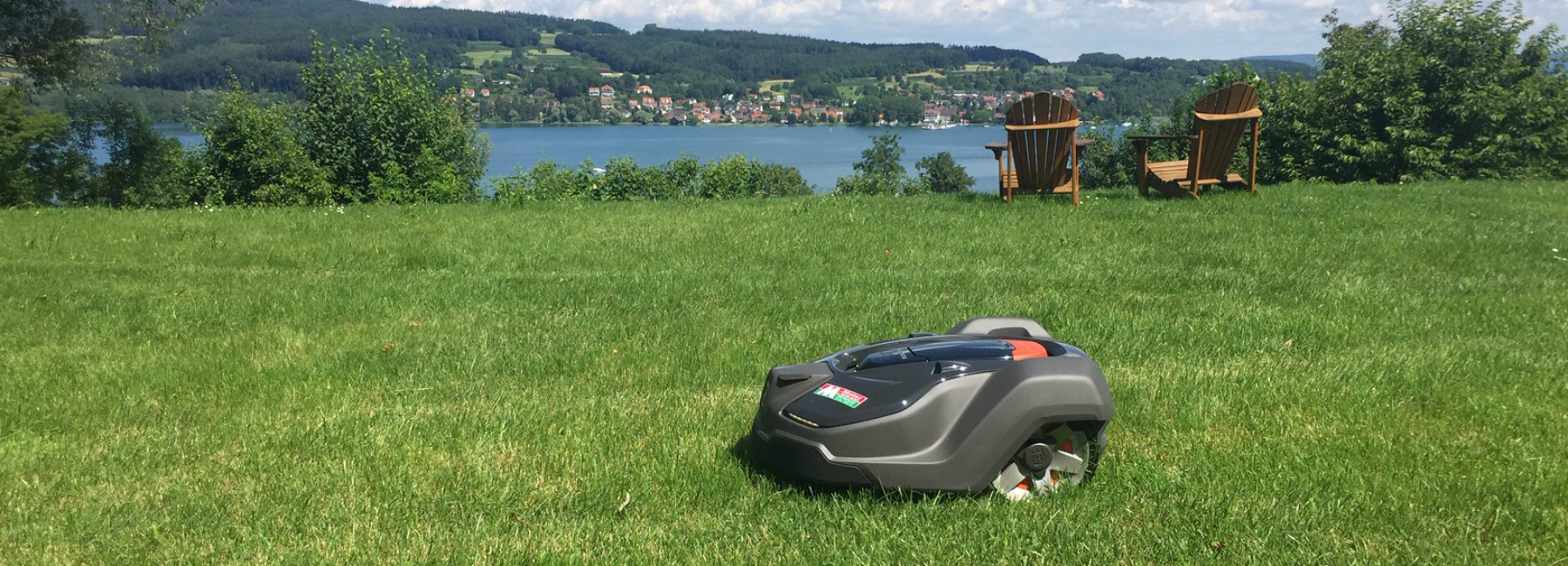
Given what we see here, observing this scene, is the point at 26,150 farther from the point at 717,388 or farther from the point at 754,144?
the point at 754,144

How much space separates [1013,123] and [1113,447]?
794cm

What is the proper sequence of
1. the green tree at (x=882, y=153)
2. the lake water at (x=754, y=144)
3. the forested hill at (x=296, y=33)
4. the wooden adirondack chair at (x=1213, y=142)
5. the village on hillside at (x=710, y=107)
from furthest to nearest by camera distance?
1. the village on hillside at (x=710, y=107)
2. the forested hill at (x=296, y=33)
3. the lake water at (x=754, y=144)
4. the green tree at (x=882, y=153)
5. the wooden adirondack chair at (x=1213, y=142)

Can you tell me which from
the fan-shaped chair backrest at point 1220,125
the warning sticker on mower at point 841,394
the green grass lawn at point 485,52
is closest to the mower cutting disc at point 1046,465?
the warning sticker on mower at point 841,394

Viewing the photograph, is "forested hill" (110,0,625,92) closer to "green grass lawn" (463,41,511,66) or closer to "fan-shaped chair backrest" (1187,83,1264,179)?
"green grass lawn" (463,41,511,66)

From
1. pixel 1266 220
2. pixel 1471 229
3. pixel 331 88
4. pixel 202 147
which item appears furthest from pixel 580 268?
pixel 202 147

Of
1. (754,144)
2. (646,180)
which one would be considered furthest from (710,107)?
(646,180)

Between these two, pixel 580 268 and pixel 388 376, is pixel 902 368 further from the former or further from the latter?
pixel 580 268

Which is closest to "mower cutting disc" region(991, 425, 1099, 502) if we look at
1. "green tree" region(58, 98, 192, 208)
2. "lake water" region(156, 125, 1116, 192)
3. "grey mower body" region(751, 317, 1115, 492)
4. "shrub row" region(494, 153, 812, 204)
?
"grey mower body" region(751, 317, 1115, 492)

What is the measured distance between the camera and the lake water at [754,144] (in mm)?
60531

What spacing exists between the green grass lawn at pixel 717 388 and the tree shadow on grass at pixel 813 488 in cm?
1

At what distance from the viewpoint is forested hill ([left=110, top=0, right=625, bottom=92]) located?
67.6 metres

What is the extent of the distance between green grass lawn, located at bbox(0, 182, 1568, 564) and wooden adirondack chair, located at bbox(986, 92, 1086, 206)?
175cm

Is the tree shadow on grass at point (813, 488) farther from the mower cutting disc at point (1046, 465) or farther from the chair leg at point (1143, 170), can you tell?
the chair leg at point (1143, 170)

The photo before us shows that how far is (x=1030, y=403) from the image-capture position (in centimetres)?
288
